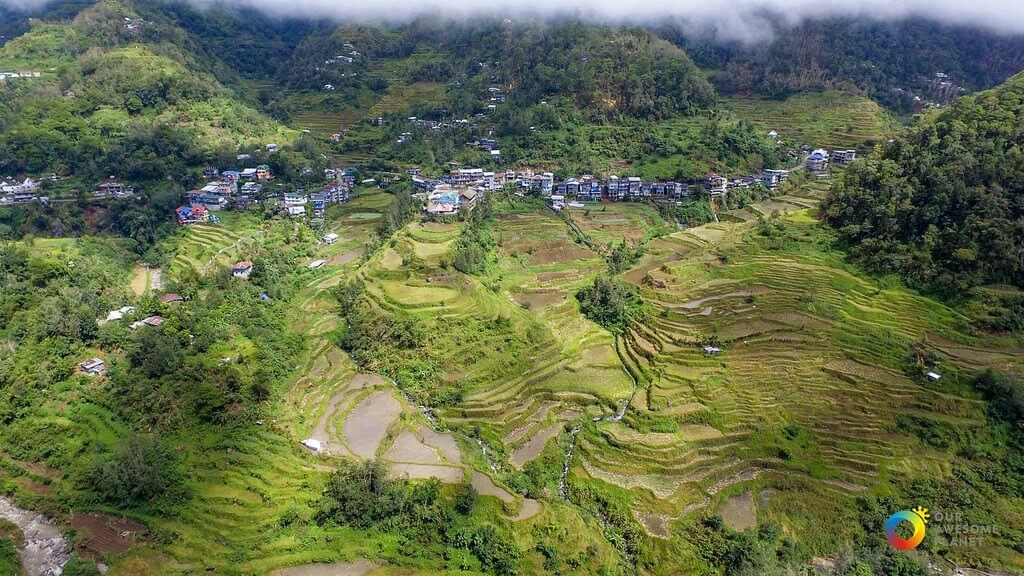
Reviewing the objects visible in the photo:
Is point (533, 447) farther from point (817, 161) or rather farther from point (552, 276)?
point (817, 161)

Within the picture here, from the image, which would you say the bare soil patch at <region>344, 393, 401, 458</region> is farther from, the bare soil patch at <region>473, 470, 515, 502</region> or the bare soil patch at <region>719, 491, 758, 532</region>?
the bare soil patch at <region>719, 491, 758, 532</region>

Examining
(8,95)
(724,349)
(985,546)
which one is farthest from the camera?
(8,95)

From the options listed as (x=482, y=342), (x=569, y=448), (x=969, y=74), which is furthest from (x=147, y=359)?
(x=969, y=74)

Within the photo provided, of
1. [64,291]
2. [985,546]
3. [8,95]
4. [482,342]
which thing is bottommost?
[985,546]

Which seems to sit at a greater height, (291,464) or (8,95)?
(8,95)

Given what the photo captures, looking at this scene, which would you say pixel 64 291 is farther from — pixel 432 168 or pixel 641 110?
pixel 641 110

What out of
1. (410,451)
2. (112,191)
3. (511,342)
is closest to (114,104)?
(112,191)
